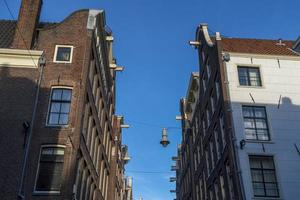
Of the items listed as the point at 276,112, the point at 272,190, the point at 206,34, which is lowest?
the point at 272,190

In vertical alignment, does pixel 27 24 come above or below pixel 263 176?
above

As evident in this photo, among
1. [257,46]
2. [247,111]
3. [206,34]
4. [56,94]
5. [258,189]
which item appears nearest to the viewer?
[258,189]

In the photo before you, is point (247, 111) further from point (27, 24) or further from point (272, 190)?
point (27, 24)

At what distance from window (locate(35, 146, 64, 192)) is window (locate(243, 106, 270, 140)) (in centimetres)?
1117

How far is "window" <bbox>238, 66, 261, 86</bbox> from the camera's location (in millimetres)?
27547

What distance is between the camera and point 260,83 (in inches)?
1086

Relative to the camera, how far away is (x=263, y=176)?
23938 mm

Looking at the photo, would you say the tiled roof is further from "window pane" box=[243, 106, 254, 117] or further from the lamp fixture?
"window pane" box=[243, 106, 254, 117]

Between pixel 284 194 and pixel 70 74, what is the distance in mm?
14112

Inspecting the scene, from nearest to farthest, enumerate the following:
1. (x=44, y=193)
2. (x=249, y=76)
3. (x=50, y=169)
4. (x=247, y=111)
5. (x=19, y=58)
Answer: (x=44, y=193) < (x=50, y=169) < (x=19, y=58) < (x=247, y=111) < (x=249, y=76)

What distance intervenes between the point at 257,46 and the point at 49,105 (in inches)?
624

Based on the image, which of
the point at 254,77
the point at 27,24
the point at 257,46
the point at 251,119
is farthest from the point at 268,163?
the point at 27,24

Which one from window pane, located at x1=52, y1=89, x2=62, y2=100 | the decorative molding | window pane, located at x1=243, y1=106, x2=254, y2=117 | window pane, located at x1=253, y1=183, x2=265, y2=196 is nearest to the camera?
window pane, located at x1=253, y1=183, x2=265, y2=196

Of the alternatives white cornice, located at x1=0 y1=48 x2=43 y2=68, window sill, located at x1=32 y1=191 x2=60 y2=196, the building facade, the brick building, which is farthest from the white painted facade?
white cornice, located at x1=0 y1=48 x2=43 y2=68
